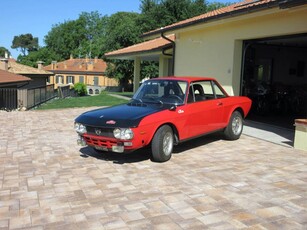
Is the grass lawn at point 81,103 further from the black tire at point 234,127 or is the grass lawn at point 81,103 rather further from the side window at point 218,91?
the side window at point 218,91

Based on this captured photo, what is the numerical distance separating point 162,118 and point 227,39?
6214mm

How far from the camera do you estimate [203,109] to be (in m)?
7.32

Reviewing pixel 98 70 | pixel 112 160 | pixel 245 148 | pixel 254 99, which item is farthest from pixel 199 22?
pixel 98 70

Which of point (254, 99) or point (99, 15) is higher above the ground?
point (99, 15)

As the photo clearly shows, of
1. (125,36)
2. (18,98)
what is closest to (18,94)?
(18,98)

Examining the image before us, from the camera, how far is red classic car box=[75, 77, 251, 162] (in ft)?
19.9

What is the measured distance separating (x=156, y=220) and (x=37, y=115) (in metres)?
10.3

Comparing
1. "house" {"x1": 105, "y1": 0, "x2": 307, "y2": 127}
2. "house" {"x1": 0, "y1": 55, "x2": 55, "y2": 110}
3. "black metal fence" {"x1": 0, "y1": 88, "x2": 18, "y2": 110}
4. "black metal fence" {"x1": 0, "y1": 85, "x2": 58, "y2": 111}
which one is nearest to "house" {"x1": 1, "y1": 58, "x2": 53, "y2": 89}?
"house" {"x1": 0, "y1": 55, "x2": 55, "y2": 110}

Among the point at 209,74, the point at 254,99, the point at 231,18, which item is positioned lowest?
the point at 254,99

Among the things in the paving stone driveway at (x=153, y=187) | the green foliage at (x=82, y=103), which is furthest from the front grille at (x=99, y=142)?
the green foliage at (x=82, y=103)

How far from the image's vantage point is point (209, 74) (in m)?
12.5

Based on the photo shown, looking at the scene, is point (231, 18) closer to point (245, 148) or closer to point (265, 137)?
point (265, 137)

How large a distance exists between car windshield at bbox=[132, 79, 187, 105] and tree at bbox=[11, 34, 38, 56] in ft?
411

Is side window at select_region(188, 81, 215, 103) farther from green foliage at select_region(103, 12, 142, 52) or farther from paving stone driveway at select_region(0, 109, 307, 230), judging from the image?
green foliage at select_region(103, 12, 142, 52)
